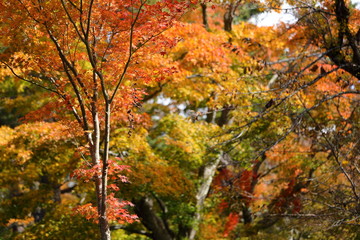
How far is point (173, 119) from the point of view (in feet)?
34.6

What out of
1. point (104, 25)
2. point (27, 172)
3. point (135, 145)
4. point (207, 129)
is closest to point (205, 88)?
point (207, 129)

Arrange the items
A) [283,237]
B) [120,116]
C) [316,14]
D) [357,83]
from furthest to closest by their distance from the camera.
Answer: [283,237] → [120,116] → [357,83] → [316,14]

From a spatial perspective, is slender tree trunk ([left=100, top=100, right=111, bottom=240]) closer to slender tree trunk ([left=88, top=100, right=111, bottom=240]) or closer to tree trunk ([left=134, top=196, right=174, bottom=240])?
slender tree trunk ([left=88, top=100, right=111, bottom=240])

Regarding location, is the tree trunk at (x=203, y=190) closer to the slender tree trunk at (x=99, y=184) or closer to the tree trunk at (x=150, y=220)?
the tree trunk at (x=150, y=220)

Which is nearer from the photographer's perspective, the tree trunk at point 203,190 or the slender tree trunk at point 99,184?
the slender tree trunk at point 99,184

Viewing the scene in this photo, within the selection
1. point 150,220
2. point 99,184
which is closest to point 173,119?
point 150,220

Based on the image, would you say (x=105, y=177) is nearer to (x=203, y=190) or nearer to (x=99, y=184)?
(x=99, y=184)

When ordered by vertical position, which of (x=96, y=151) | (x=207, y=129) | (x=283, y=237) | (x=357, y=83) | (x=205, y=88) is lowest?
(x=283, y=237)

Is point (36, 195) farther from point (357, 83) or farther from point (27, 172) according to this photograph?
point (357, 83)

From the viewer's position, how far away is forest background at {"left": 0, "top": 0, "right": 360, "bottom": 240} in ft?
17.5

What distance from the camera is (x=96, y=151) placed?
5531 millimetres

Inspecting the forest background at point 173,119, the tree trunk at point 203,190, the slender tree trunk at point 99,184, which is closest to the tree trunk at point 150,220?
the forest background at point 173,119

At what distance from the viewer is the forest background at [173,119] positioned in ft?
17.5

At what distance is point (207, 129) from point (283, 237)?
4.06 m
